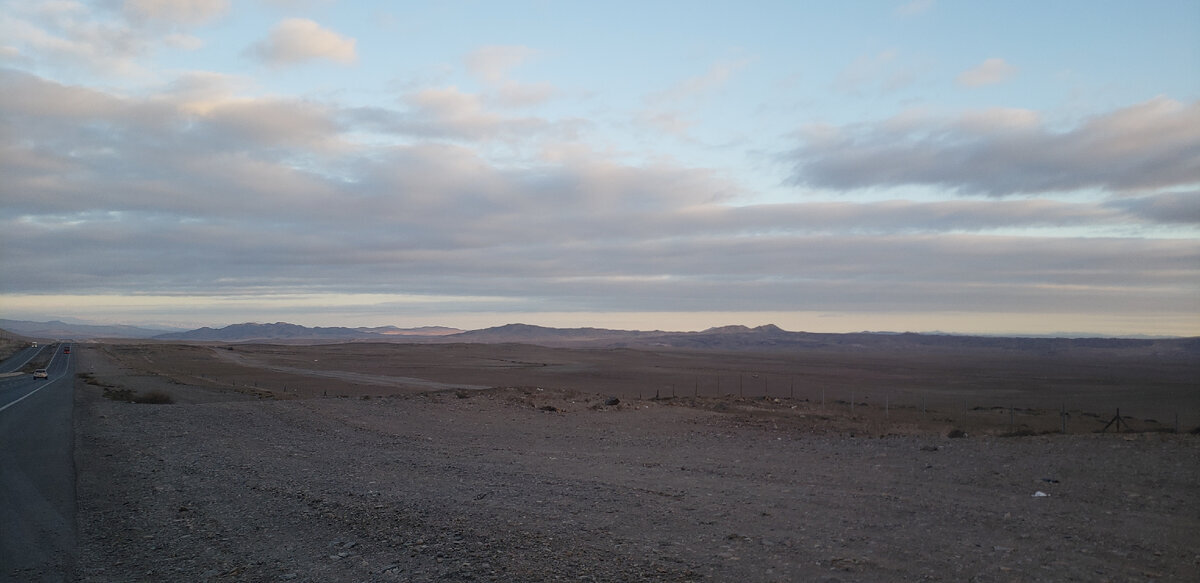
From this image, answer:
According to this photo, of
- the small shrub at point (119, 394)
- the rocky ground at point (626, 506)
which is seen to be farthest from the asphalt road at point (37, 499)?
the small shrub at point (119, 394)

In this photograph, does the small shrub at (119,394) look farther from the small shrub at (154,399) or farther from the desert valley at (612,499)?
the desert valley at (612,499)

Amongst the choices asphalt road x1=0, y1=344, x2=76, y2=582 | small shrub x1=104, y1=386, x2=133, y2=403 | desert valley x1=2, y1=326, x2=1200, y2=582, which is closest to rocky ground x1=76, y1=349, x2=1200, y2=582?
desert valley x1=2, y1=326, x2=1200, y2=582

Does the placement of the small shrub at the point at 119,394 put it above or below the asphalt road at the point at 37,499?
below

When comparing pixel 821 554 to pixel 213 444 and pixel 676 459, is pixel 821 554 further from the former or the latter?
pixel 213 444

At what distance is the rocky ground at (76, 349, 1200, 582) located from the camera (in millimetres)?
7711

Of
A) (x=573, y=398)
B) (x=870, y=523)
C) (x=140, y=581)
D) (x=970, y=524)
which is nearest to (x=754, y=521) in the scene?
(x=870, y=523)

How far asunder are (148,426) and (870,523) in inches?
732

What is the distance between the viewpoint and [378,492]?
1102 cm

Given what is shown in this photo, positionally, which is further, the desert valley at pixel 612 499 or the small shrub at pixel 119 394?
the small shrub at pixel 119 394

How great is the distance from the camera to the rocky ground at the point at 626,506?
25.3ft

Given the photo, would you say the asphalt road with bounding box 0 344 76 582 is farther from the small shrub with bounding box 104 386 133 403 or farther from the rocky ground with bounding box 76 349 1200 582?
the small shrub with bounding box 104 386 133 403

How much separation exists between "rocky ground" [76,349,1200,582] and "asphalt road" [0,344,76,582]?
278 mm

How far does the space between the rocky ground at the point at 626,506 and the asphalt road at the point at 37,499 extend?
0.91 feet

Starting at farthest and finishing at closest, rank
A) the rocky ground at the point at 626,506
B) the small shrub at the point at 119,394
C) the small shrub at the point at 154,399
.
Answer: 1. the small shrub at the point at 119,394
2. the small shrub at the point at 154,399
3. the rocky ground at the point at 626,506
